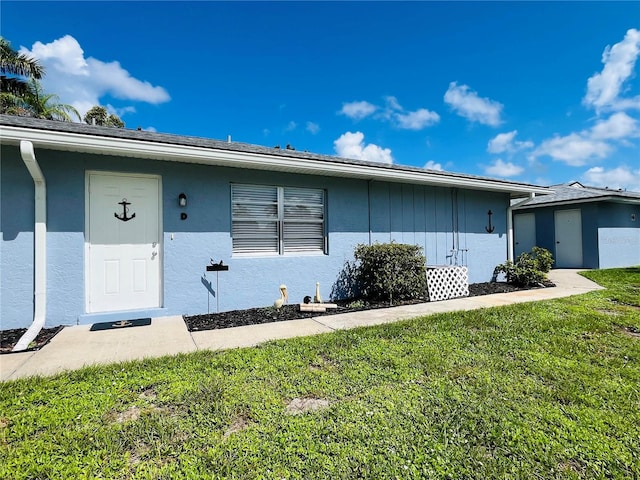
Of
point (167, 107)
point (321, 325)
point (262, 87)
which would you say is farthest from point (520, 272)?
point (167, 107)

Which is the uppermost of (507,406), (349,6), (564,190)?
(349,6)

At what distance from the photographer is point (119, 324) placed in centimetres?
479

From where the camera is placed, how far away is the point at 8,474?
1727mm

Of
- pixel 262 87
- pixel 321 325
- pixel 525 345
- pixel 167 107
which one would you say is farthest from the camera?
pixel 167 107

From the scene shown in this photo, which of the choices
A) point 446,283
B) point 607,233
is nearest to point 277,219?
point 446,283

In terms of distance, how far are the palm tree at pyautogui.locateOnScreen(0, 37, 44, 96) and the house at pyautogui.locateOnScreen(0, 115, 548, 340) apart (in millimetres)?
17124

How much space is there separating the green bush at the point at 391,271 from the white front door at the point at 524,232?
10.2 meters

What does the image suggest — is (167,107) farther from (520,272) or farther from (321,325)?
(520,272)

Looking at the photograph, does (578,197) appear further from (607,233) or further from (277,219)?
(277,219)

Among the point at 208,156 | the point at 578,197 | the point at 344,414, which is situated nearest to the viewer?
the point at 344,414

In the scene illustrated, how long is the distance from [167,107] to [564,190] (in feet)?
63.2

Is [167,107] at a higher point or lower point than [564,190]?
higher

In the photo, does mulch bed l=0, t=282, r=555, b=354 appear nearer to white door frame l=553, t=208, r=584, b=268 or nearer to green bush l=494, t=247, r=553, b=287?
green bush l=494, t=247, r=553, b=287

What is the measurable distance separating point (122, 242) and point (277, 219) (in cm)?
277
